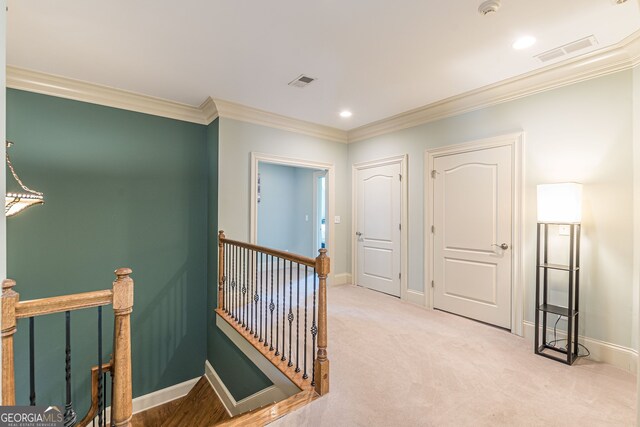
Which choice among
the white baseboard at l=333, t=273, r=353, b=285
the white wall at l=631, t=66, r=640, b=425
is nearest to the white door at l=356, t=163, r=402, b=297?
the white baseboard at l=333, t=273, r=353, b=285

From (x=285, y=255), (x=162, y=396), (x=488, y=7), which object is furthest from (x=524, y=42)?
(x=162, y=396)

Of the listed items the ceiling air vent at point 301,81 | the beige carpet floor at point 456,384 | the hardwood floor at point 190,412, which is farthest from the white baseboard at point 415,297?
the ceiling air vent at point 301,81

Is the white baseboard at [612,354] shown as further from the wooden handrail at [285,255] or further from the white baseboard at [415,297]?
the wooden handrail at [285,255]

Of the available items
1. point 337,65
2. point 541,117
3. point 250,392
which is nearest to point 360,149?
point 337,65

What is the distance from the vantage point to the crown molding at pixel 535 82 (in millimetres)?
2311

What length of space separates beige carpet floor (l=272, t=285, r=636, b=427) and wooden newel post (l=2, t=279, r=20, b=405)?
125cm

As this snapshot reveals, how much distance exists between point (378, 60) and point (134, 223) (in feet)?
10.6

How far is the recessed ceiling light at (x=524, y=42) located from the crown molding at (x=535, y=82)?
51 cm

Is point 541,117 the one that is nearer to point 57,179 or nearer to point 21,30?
point 21,30

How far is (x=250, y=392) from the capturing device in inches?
112

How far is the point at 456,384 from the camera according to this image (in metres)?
2.08

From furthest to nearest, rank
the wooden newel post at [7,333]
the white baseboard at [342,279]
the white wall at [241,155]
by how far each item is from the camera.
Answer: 1. the white baseboard at [342,279]
2. the white wall at [241,155]
3. the wooden newel post at [7,333]

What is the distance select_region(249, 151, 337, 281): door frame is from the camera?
3.84 m

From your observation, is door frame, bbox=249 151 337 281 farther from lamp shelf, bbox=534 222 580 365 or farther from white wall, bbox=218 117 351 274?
lamp shelf, bbox=534 222 580 365
